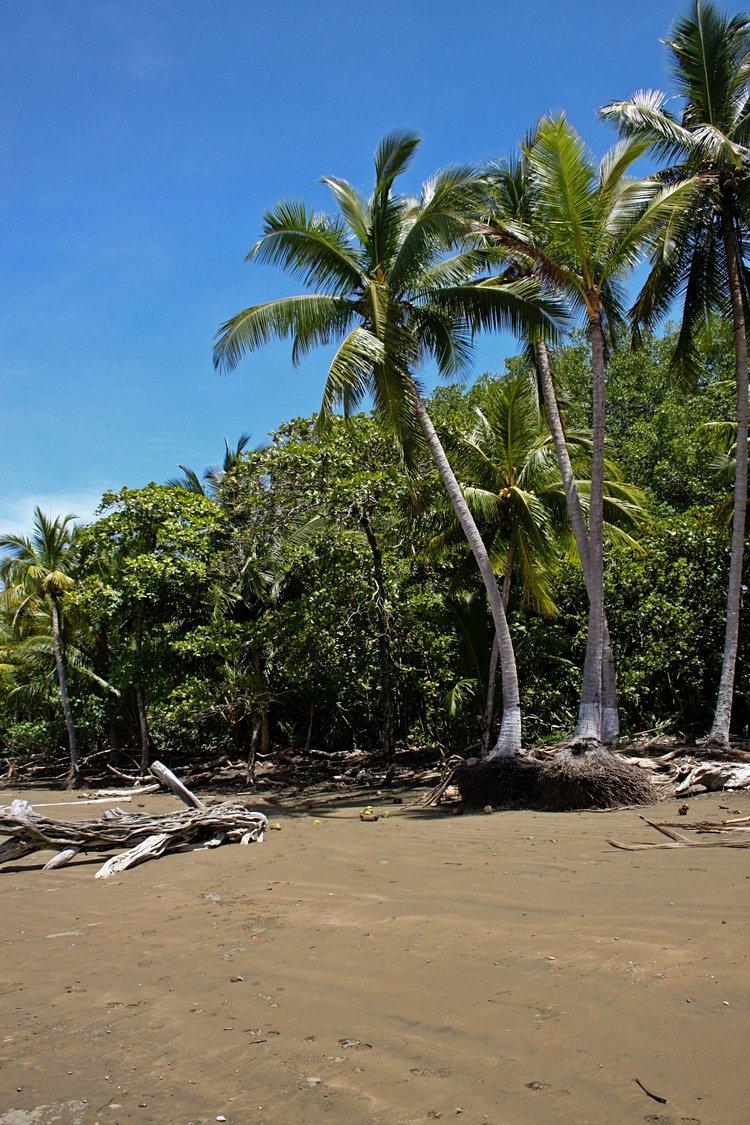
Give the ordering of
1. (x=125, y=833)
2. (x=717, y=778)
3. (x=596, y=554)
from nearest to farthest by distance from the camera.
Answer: (x=125, y=833)
(x=717, y=778)
(x=596, y=554)

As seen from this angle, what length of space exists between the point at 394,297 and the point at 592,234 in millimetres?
3141

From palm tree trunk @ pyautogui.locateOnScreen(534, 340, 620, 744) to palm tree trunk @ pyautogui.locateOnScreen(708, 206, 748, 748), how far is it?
5.07 ft

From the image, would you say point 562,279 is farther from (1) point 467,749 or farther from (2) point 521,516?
(1) point 467,749

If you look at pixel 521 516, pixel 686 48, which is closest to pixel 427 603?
pixel 521 516

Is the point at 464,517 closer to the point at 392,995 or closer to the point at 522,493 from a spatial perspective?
the point at 522,493

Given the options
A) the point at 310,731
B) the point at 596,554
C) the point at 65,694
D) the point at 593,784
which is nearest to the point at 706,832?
the point at 593,784

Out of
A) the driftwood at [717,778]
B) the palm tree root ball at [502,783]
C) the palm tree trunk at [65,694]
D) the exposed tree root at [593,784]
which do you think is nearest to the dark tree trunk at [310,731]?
the palm tree trunk at [65,694]

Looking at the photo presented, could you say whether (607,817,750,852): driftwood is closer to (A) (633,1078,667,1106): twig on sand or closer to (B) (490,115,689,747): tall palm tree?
(B) (490,115,689,747): tall palm tree

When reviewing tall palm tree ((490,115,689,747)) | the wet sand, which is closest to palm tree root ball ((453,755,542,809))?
tall palm tree ((490,115,689,747))

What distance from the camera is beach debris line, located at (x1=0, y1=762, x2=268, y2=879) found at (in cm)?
872

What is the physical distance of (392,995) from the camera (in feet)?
13.5

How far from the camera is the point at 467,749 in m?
15.7

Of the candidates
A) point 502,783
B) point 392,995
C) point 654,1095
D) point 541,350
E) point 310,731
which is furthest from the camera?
point 310,731

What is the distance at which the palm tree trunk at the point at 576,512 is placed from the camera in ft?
41.9
